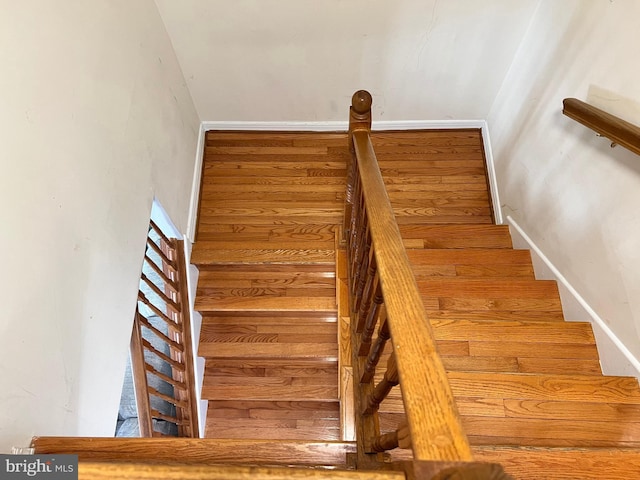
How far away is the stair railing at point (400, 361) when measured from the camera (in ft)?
1.80

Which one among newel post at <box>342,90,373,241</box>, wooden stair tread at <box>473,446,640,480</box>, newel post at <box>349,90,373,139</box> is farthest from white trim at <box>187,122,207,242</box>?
wooden stair tread at <box>473,446,640,480</box>

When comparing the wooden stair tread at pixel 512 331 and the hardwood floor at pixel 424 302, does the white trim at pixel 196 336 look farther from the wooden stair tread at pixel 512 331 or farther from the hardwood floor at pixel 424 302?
the wooden stair tread at pixel 512 331

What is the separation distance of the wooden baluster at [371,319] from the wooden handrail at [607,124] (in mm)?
1028

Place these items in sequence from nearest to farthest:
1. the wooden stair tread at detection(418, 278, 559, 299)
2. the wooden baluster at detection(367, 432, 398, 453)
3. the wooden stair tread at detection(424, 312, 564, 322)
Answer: the wooden baluster at detection(367, 432, 398, 453)
the wooden stair tread at detection(424, 312, 564, 322)
the wooden stair tread at detection(418, 278, 559, 299)

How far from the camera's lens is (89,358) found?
1424mm

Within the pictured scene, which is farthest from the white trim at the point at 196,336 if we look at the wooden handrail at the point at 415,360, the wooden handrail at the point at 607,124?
the wooden handrail at the point at 607,124

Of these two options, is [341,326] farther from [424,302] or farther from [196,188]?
[196,188]

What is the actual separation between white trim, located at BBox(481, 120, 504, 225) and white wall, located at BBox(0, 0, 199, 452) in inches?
88.3

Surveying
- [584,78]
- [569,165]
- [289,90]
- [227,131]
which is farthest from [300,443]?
[227,131]

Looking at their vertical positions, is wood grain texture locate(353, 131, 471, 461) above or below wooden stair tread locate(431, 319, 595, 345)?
below

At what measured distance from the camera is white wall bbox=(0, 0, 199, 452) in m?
1.05

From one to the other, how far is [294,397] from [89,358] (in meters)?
1.40

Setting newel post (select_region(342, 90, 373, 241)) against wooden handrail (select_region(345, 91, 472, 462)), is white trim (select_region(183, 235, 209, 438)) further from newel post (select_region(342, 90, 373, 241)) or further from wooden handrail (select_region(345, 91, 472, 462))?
wooden handrail (select_region(345, 91, 472, 462))

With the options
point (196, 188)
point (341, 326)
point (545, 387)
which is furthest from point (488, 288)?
point (196, 188)
